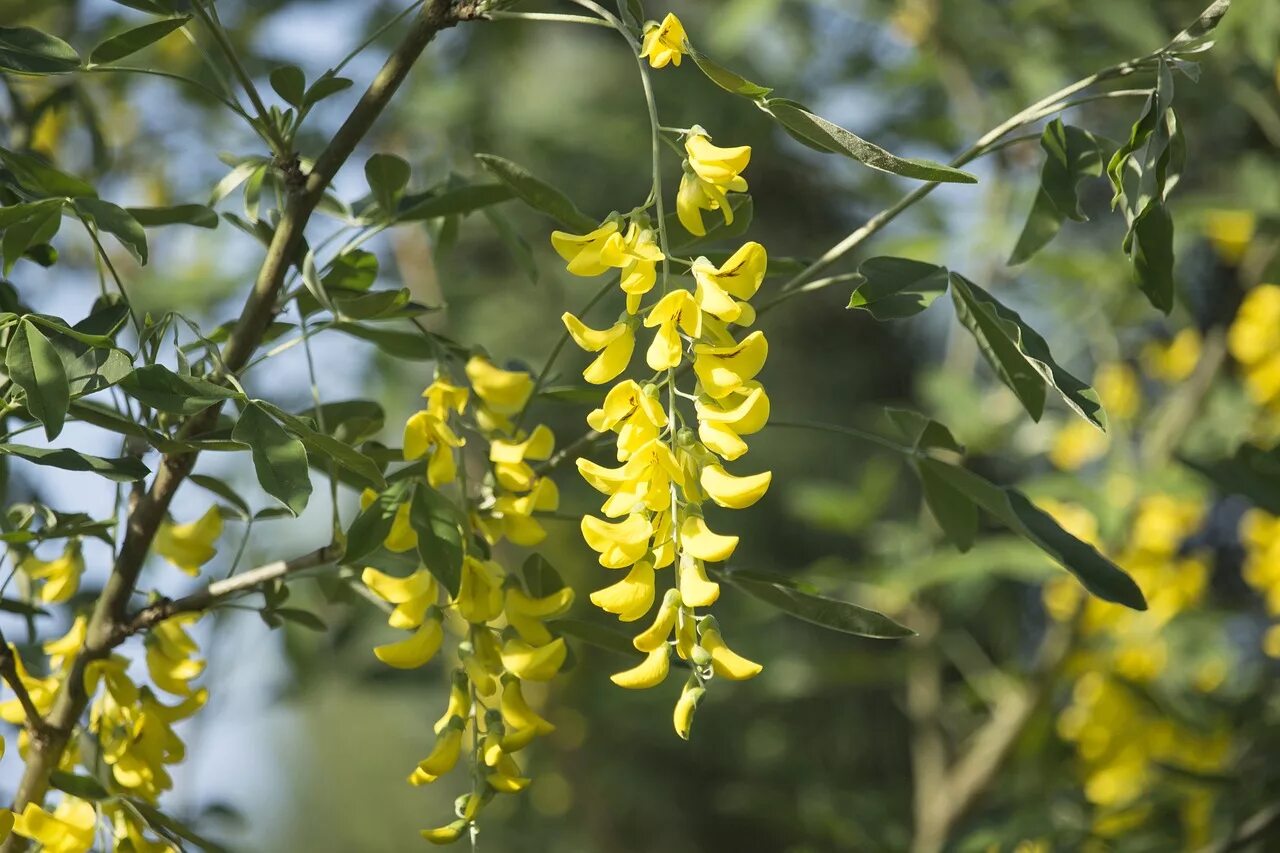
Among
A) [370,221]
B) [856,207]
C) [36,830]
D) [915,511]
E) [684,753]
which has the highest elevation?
[856,207]

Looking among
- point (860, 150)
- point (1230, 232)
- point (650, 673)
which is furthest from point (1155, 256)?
point (1230, 232)

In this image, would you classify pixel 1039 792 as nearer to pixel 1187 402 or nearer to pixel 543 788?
pixel 1187 402

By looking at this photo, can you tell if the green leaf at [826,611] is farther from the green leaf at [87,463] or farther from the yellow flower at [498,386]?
the green leaf at [87,463]

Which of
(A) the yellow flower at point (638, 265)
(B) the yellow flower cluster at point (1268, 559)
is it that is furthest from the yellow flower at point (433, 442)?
(B) the yellow flower cluster at point (1268, 559)

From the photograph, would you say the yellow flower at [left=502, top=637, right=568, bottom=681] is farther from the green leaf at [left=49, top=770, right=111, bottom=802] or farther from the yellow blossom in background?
the yellow blossom in background

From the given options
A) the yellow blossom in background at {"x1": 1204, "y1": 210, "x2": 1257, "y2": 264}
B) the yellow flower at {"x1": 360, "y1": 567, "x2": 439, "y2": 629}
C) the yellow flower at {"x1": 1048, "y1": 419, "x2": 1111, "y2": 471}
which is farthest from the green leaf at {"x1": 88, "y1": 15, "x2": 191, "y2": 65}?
the yellow flower at {"x1": 1048, "y1": 419, "x2": 1111, "y2": 471}

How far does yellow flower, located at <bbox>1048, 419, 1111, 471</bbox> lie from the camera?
143 cm

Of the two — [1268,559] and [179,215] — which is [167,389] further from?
[1268,559]

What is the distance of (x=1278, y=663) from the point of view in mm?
1705

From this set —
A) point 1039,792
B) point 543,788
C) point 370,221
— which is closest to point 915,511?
point 543,788

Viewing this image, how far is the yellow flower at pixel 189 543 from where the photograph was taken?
1.91 feet

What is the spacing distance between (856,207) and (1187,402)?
1.11 m

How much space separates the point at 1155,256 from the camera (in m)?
0.51

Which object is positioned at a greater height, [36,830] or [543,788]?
[36,830]
